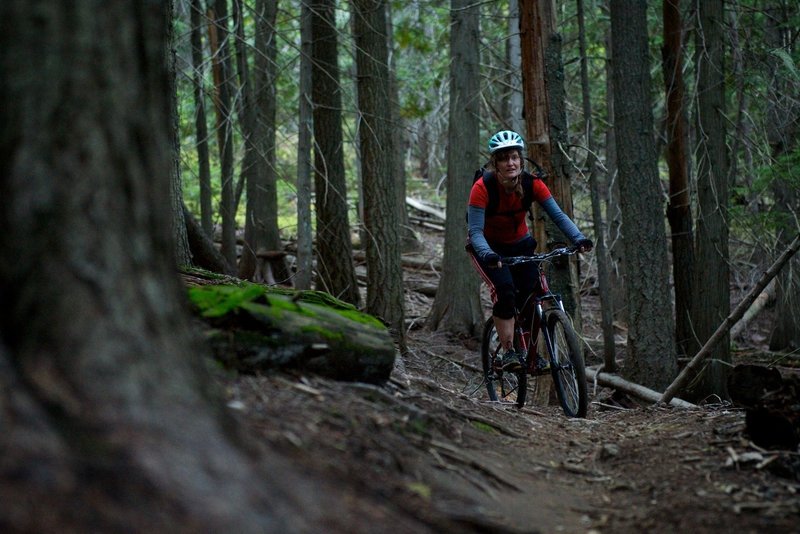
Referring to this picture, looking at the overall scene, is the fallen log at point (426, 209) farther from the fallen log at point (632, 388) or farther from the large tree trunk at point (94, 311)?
the large tree trunk at point (94, 311)

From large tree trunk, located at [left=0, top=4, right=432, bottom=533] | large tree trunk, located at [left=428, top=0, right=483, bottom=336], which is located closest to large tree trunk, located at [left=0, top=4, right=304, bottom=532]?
large tree trunk, located at [left=0, top=4, right=432, bottom=533]

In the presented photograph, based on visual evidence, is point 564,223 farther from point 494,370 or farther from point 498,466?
point 498,466

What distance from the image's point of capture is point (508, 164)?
23.8 ft

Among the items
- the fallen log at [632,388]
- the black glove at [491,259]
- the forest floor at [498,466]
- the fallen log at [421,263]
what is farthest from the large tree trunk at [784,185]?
the fallen log at [421,263]

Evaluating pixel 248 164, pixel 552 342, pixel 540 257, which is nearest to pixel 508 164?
pixel 540 257

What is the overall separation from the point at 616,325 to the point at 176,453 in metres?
16.6

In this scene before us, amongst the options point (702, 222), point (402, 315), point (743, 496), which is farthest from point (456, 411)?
point (702, 222)

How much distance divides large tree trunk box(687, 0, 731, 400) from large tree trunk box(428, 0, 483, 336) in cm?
457

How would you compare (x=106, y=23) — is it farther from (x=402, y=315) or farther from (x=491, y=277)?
(x=402, y=315)

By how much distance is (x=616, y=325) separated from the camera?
18.1 metres

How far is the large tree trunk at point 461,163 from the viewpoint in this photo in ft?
49.3

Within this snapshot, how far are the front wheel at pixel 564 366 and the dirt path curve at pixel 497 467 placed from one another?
3.31 ft

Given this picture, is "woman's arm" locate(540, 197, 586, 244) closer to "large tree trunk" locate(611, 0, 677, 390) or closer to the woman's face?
the woman's face

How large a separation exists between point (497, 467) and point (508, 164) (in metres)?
3.32
